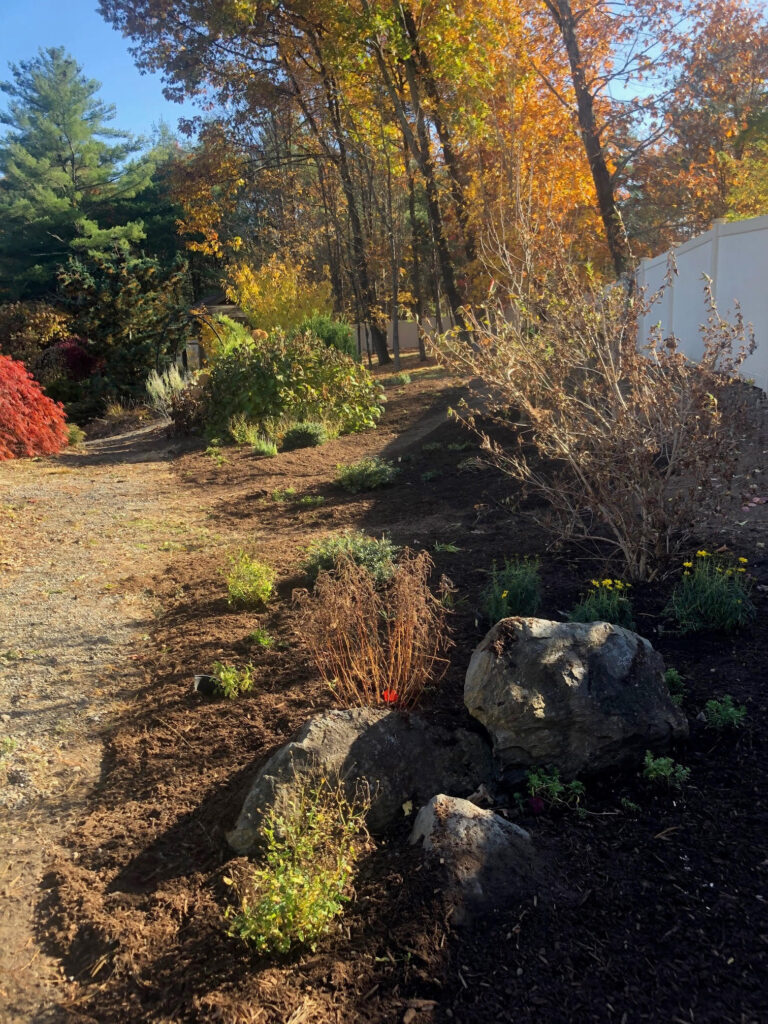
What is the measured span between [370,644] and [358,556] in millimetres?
1276


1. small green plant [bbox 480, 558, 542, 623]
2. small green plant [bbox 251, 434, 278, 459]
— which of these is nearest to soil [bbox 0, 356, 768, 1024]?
small green plant [bbox 480, 558, 542, 623]

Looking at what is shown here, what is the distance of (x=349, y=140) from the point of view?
20.9 meters

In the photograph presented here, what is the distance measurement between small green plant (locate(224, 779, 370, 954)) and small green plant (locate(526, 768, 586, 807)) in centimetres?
59

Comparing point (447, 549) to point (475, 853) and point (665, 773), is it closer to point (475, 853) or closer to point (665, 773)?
point (665, 773)

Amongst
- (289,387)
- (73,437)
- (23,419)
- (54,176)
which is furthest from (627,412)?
(54,176)

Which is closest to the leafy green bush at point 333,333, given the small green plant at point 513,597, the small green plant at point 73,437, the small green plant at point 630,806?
the small green plant at point 73,437

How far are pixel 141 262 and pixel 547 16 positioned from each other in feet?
39.2

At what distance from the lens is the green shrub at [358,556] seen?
440 centimetres

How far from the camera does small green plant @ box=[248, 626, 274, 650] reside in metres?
4.01

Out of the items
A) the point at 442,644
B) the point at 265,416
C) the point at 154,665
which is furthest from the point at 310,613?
the point at 265,416

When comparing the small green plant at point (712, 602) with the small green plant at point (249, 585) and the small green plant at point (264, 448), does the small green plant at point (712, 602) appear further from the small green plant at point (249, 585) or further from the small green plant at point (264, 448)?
the small green plant at point (264, 448)

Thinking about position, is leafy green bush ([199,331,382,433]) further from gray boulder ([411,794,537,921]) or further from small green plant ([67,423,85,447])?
gray boulder ([411,794,537,921])

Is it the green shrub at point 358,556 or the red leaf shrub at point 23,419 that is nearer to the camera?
the green shrub at point 358,556

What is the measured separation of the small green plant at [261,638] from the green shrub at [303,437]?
6541 millimetres
